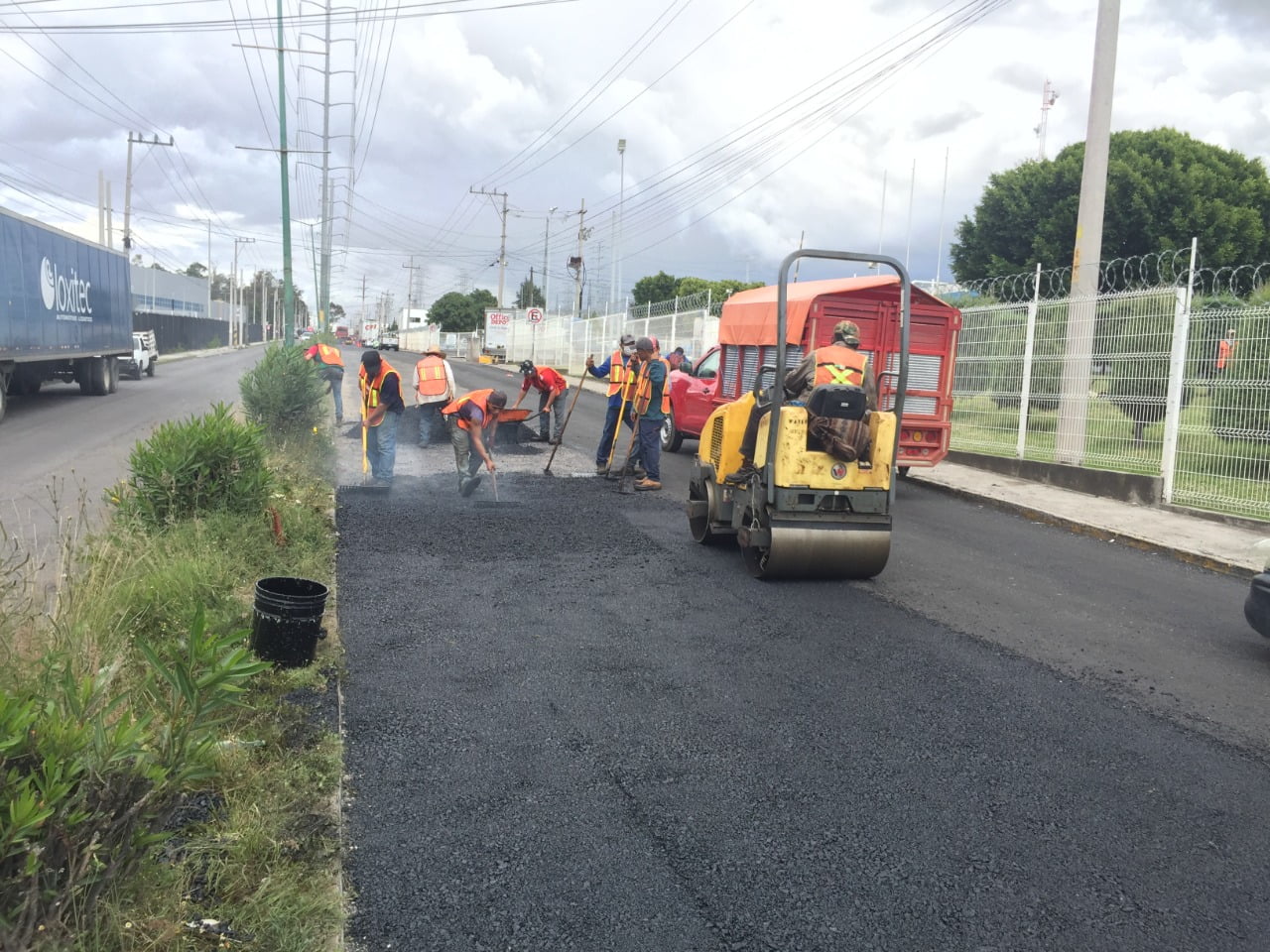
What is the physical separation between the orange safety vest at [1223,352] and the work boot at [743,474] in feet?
18.1

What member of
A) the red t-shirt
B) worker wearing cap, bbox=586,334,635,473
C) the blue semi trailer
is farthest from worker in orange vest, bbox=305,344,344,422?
the blue semi trailer

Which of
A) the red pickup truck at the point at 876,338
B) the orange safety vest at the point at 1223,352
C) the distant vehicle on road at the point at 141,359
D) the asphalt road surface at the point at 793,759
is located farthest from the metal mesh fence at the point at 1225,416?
the distant vehicle on road at the point at 141,359

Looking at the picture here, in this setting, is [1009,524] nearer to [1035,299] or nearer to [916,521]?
[916,521]

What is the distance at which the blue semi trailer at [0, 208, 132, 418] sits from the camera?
56.5 feet

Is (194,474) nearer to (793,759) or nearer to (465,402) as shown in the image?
(465,402)

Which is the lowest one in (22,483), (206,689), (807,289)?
(22,483)

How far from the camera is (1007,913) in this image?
3.10 metres

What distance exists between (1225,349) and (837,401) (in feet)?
18.7

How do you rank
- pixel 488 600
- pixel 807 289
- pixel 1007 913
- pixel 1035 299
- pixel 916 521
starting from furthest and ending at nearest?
pixel 1035 299 → pixel 807 289 → pixel 916 521 → pixel 488 600 → pixel 1007 913

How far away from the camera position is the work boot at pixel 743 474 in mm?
7762

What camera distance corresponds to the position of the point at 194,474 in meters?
6.98

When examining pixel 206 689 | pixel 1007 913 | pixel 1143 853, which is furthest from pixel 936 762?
pixel 206 689

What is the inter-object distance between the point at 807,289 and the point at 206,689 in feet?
34.1

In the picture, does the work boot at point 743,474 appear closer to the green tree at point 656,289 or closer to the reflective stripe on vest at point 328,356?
the reflective stripe on vest at point 328,356
